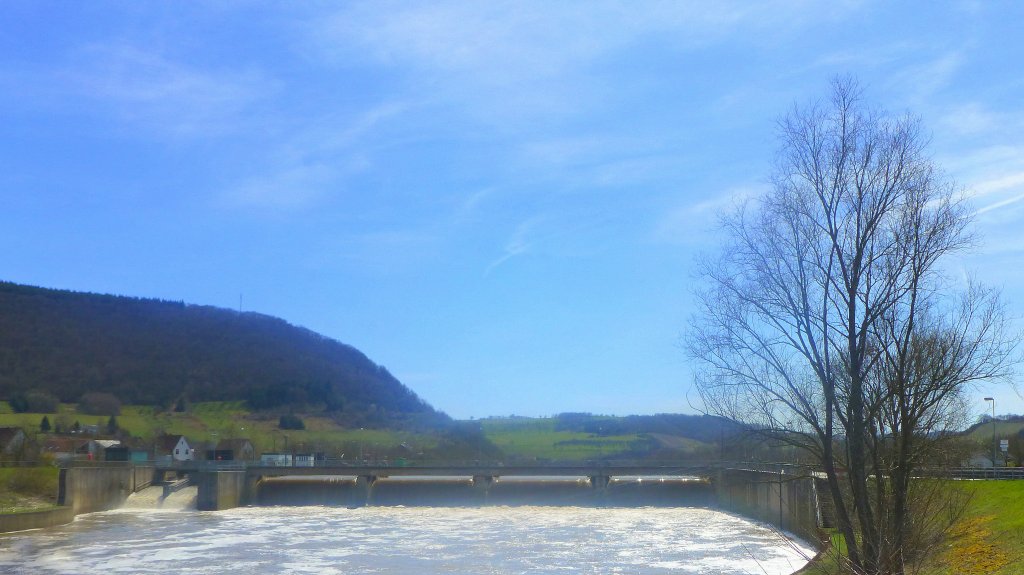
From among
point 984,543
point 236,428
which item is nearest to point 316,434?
point 236,428

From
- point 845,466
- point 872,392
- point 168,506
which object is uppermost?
point 872,392

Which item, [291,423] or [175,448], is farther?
[291,423]

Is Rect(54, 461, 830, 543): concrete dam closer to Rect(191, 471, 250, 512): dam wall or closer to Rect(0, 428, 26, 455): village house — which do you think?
Rect(191, 471, 250, 512): dam wall

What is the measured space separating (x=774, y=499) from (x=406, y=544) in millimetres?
15444

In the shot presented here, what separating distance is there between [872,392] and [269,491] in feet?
160

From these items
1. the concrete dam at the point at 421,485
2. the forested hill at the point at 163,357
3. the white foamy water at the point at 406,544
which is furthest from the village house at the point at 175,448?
the forested hill at the point at 163,357

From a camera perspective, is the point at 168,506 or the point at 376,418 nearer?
the point at 168,506

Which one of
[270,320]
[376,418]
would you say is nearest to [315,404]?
[376,418]

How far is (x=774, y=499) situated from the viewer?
3934cm

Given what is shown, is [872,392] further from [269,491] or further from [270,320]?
[270,320]

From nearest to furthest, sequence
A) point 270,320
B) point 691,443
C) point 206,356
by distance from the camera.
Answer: point 691,443 → point 206,356 → point 270,320

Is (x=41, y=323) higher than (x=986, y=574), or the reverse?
(x=41, y=323)

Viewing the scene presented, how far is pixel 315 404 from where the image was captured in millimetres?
141875

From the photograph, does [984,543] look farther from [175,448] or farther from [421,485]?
[175,448]
